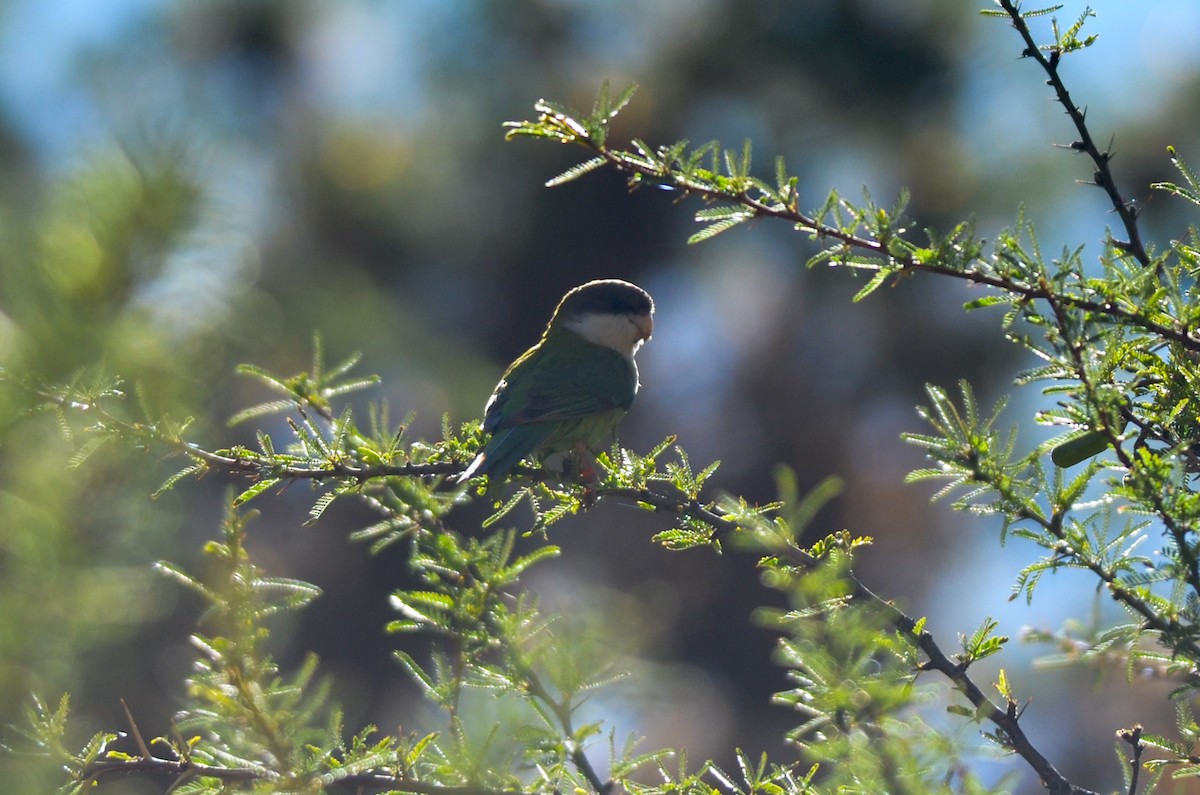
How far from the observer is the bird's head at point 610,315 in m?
4.15

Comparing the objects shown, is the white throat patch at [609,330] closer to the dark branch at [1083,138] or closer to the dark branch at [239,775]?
the dark branch at [1083,138]

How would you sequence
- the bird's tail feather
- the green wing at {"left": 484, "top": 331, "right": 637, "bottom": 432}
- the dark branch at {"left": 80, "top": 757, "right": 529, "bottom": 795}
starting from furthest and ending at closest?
the green wing at {"left": 484, "top": 331, "right": 637, "bottom": 432}
the bird's tail feather
the dark branch at {"left": 80, "top": 757, "right": 529, "bottom": 795}

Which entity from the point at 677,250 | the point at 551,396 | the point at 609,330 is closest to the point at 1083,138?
the point at 551,396

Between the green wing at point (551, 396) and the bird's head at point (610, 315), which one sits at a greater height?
the bird's head at point (610, 315)

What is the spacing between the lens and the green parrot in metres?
2.83

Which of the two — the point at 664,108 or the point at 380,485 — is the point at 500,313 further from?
the point at 380,485

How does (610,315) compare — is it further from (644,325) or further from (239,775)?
(239,775)

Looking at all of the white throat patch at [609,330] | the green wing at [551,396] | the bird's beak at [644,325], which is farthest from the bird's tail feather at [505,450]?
the bird's beak at [644,325]

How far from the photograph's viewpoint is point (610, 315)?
418cm

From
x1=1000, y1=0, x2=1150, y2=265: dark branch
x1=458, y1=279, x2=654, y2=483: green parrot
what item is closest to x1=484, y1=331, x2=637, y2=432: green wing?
x1=458, y1=279, x2=654, y2=483: green parrot

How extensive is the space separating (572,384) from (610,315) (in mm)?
795

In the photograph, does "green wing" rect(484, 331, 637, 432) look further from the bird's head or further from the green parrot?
the bird's head

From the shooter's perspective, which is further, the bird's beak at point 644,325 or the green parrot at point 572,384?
the bird's beak at point 644,325

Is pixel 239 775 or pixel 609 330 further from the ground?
pixel 609 330
